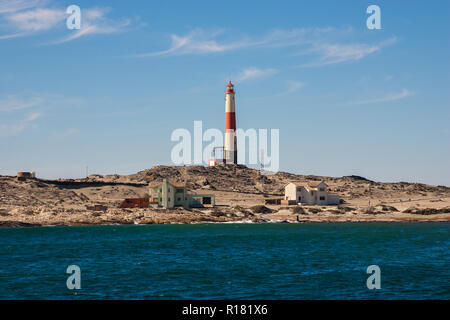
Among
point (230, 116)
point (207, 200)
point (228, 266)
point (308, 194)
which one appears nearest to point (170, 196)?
point (207, 200)

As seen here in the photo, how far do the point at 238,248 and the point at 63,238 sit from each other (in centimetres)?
2677

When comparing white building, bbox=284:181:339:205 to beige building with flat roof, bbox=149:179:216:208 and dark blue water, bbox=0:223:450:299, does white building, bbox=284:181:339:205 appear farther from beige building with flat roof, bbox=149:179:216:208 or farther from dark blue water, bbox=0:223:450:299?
dark blue water, bbox=0:223:450:299

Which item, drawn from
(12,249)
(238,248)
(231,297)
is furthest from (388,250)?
(12,249)

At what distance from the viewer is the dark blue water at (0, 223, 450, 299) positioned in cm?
3241

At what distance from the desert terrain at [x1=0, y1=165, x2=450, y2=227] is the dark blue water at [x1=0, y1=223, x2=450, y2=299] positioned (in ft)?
78.5

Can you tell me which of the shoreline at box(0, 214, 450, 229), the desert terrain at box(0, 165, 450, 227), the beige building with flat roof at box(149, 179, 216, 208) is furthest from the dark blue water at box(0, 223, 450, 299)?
the beige building with flat roof at box(149, 179, 216, 208)

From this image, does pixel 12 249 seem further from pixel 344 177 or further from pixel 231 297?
pixel 344 177

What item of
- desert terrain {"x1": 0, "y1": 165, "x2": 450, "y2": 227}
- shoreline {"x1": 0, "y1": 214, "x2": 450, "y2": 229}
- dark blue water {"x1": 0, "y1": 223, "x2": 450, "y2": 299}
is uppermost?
desert terrain {"x1": 0, "y1": 165, "x2": 450, "y2": 227}

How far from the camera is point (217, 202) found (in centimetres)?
11644

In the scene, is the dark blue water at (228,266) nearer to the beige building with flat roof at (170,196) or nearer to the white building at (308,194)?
the beige building with flat roof at (170,196)

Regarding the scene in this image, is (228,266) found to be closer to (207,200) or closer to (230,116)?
(207,200)

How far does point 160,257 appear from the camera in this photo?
165 ft

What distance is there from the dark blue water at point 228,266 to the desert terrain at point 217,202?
78.5 feet

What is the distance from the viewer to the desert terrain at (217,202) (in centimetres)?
9850
